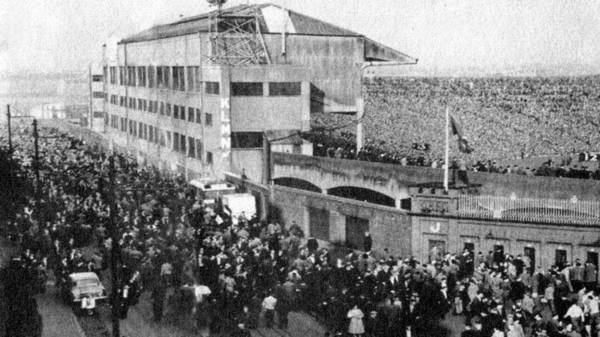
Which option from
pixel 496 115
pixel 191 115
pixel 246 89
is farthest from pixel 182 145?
pixel 496 115

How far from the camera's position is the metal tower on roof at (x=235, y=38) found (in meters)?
53.3

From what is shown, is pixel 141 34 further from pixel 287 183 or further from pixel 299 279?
pixel 299 279

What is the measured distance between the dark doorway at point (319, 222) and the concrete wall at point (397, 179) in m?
4.31

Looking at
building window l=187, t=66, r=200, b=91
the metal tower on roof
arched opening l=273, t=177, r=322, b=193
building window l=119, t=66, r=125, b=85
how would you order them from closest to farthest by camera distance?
arched opening l=273, t=177, r=322, b=193
the metal tower on roof
building window l=187, t=66, r=200, b=91
building window l=119, t=66, r=125, b=85

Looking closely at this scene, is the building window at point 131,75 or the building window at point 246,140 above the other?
the building window at point 131,75

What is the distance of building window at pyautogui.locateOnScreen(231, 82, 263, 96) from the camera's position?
50344mm

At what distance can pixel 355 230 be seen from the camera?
1400 inches

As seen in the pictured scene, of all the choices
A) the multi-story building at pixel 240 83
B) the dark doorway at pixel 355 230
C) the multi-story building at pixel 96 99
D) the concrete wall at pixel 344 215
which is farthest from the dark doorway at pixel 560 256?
the multi-story building at pixel 96 99

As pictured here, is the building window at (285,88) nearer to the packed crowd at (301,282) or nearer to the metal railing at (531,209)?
the packed crowd at (301,282)

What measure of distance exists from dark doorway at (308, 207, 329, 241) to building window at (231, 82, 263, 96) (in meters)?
14.2

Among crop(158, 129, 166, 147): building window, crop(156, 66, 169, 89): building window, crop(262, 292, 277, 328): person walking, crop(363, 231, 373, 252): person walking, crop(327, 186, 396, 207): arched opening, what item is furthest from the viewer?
crop(158, 129, 166, 147): building window

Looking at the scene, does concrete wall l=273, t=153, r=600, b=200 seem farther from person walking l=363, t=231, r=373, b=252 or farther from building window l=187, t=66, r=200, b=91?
building window l=187, t=66, r=200, b=91

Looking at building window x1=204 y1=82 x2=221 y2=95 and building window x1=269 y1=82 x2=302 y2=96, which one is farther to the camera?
building window x1=204 y1=82 x2=221 y2=95

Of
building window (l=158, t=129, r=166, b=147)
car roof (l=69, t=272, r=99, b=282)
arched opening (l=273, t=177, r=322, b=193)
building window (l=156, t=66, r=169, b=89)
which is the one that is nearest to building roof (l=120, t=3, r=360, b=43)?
building window (l=156, t=66, r=169, b=89)
